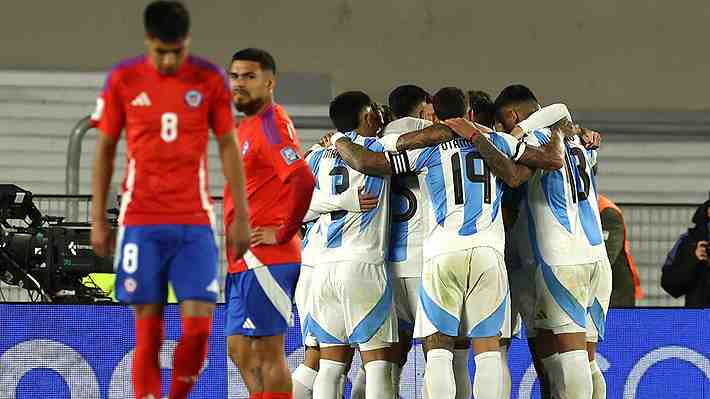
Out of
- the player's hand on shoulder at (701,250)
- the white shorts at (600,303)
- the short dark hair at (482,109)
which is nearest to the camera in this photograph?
the white shorts at (600,303)

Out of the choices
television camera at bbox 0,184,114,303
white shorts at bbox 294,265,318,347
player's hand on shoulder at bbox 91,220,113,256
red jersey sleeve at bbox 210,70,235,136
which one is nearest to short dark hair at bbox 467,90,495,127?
white shorts at bbox 294,265,318,347

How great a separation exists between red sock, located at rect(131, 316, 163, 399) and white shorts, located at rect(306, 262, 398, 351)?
2224 mm

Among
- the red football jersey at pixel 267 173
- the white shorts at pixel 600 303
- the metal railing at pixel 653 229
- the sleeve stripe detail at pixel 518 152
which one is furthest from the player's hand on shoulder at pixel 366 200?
the metal railing at pixel 653 229

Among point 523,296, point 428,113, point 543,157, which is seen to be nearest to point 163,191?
point 543,157

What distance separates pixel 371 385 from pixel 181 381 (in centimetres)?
216

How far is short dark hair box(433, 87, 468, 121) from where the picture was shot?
7590 millimetres

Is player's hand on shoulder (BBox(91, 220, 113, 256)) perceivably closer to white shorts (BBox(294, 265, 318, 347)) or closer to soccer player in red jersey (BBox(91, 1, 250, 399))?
soccer player in red jersey (BBox(91, 1, 250, 399))

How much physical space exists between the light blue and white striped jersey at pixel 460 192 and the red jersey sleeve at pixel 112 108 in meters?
2.27

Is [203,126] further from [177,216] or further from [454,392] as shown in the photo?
[454,392]

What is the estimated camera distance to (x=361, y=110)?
795 centimetres

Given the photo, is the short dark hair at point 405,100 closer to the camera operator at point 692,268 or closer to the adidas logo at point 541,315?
the adidas logo at point 541,315

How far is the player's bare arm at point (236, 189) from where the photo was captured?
563 cm

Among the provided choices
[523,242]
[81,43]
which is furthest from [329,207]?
[81,43]

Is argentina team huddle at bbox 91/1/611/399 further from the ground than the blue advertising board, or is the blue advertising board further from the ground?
argentina team huddle at bbox 91/1/611/399
